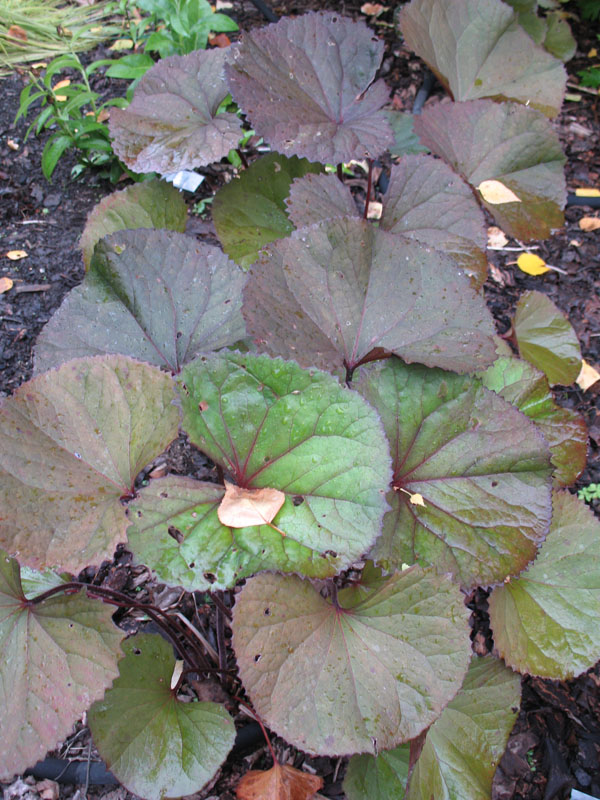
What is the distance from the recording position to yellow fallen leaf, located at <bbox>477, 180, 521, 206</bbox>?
164 cm

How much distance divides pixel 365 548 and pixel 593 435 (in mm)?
1360

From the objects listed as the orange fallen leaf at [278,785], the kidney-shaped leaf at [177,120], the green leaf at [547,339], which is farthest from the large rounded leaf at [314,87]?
the orange fallen leaf at [278,785]

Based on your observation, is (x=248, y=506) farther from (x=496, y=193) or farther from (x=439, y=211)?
(x=496, y=193)

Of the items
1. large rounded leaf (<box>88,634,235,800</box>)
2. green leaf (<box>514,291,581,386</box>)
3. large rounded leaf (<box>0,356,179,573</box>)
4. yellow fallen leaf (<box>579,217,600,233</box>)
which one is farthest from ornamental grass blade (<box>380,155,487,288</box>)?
yellow fallen leaf (<box>579,217,600,233</box>)

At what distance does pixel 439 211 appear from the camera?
1.46 metres

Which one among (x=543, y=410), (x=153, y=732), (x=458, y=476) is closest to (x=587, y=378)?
(x=543, y=410)

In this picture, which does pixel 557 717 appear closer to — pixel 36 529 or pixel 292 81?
pixel 36 529

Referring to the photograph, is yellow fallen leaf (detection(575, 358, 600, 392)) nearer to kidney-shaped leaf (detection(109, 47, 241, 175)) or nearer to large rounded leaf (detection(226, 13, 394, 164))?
large rounded leaf (detection(226, 13, 394, 164))

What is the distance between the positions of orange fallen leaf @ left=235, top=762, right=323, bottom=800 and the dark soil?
0.15 meters

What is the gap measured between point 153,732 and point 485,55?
1954 millimetres

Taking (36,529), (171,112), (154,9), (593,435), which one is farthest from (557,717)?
(154,9)

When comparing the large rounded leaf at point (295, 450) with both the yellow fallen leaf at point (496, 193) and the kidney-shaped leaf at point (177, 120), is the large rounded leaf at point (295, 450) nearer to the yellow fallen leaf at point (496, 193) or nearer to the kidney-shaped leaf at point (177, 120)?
the kidney-shaped leaf at point (177, 120)

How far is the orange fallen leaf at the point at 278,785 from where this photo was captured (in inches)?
45.0

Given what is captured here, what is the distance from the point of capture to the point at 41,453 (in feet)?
3.11
